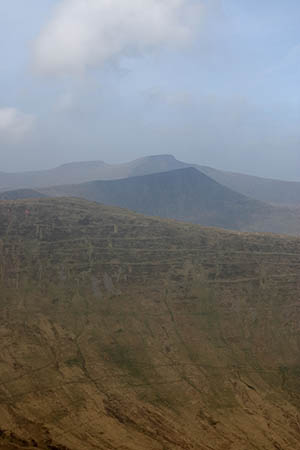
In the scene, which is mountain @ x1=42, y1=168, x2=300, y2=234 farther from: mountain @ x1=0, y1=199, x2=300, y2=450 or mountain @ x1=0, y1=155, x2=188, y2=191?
mountain @ x1=0, y1=199, x2=300, y2=450

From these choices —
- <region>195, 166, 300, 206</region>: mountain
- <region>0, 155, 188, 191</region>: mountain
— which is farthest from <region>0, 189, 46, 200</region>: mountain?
<region>195, 166, 300, 206</region>: mountain

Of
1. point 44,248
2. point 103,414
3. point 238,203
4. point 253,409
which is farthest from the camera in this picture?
point 238,203

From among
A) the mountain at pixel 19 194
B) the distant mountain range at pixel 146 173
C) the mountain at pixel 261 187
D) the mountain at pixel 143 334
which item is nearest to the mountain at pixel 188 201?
the mountain at pixel 19 194

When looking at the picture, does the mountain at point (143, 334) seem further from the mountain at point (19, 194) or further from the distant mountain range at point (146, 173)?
the distant mountain range at point (146, 173)

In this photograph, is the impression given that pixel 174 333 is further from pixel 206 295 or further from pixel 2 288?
pixel 2 288

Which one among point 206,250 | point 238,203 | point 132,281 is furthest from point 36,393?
point 238,203
